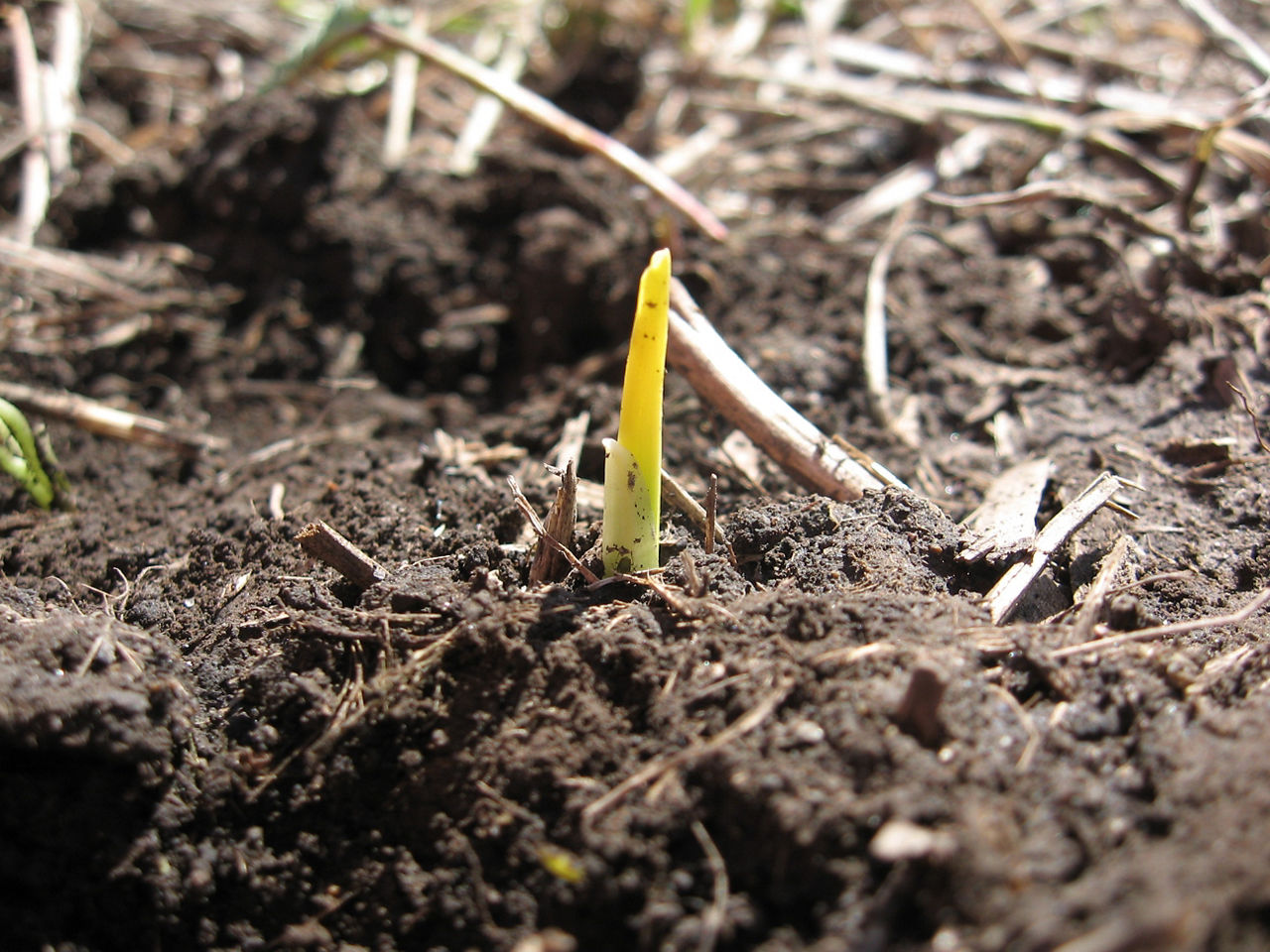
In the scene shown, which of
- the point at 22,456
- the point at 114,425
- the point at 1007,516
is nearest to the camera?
the point at 1007,516

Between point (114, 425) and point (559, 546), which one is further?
point (114, 425)

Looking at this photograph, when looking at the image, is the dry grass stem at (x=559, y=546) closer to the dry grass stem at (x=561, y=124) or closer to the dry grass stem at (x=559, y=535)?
the dry grass stem at (x=559, y=535)

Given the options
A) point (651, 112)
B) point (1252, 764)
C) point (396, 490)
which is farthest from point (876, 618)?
point (651, 112)

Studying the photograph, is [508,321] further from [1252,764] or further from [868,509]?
[1252,764]

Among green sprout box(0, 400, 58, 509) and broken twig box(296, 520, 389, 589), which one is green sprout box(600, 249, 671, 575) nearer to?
broken twig box(296, 520, 389, 589)

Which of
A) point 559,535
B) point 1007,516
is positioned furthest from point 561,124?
point 1007,516

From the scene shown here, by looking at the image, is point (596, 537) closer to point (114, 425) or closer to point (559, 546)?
point (559, 546)

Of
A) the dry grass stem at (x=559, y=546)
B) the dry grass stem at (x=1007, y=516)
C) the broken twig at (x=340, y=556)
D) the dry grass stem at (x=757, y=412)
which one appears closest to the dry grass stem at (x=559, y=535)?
the dry grass stem at (x=559, y=546)
